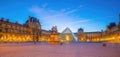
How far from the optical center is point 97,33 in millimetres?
180500

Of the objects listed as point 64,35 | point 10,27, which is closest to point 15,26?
point 10,27

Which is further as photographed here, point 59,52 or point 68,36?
point 68,36

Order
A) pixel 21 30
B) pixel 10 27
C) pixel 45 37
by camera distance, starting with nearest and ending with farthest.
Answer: pixel 10 27 < pixel 21 30 < pixel 45 37

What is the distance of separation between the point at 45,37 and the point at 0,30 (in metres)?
63.8

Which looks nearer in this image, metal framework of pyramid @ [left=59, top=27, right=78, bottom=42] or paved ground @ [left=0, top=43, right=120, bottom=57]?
paved ground @ [left=0, top=43, right=120, bottom=57]

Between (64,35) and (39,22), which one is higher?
(39,22)

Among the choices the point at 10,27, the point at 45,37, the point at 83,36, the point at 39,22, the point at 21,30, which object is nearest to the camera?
the point at 10,27

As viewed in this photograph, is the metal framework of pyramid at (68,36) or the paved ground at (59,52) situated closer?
the paved ground at (59,52)

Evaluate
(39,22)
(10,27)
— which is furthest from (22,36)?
(39,22)

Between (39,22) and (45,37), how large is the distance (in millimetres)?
20493

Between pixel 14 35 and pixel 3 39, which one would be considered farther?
pixel 14 35

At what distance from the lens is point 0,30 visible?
256 ft

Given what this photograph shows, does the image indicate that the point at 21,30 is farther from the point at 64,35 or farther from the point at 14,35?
the point at 64,35

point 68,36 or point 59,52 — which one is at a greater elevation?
point 68,36
